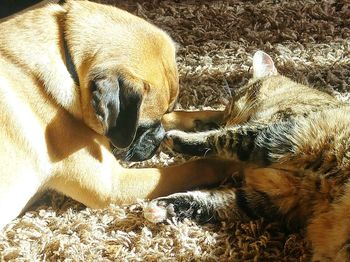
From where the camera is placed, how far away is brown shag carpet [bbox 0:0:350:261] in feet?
5.85

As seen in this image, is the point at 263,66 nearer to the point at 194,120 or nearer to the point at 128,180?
the point at 194,120

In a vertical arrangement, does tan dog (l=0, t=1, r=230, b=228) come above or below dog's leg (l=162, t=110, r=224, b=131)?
above

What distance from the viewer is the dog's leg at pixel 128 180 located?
1900mm

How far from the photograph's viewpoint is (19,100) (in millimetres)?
1838

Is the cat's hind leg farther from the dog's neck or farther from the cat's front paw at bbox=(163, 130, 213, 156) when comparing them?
the dog's neck

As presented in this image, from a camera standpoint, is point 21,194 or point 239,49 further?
point 239,49

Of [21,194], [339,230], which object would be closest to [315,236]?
[339,230]

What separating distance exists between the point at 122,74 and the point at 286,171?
0.60 metres

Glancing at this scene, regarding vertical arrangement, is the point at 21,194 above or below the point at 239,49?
below

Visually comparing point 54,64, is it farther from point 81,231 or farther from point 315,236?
point 315,236

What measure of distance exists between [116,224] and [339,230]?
0.68 m

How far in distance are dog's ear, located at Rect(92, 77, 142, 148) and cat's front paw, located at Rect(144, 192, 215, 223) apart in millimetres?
260

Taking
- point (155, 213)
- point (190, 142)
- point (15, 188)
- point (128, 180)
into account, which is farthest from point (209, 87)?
point (15, 188)

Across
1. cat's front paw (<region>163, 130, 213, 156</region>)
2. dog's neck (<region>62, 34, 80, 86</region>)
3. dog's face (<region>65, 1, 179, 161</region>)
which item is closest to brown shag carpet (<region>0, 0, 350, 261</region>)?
cat's front paw (<region>163, 130, 213, 156</region>)
